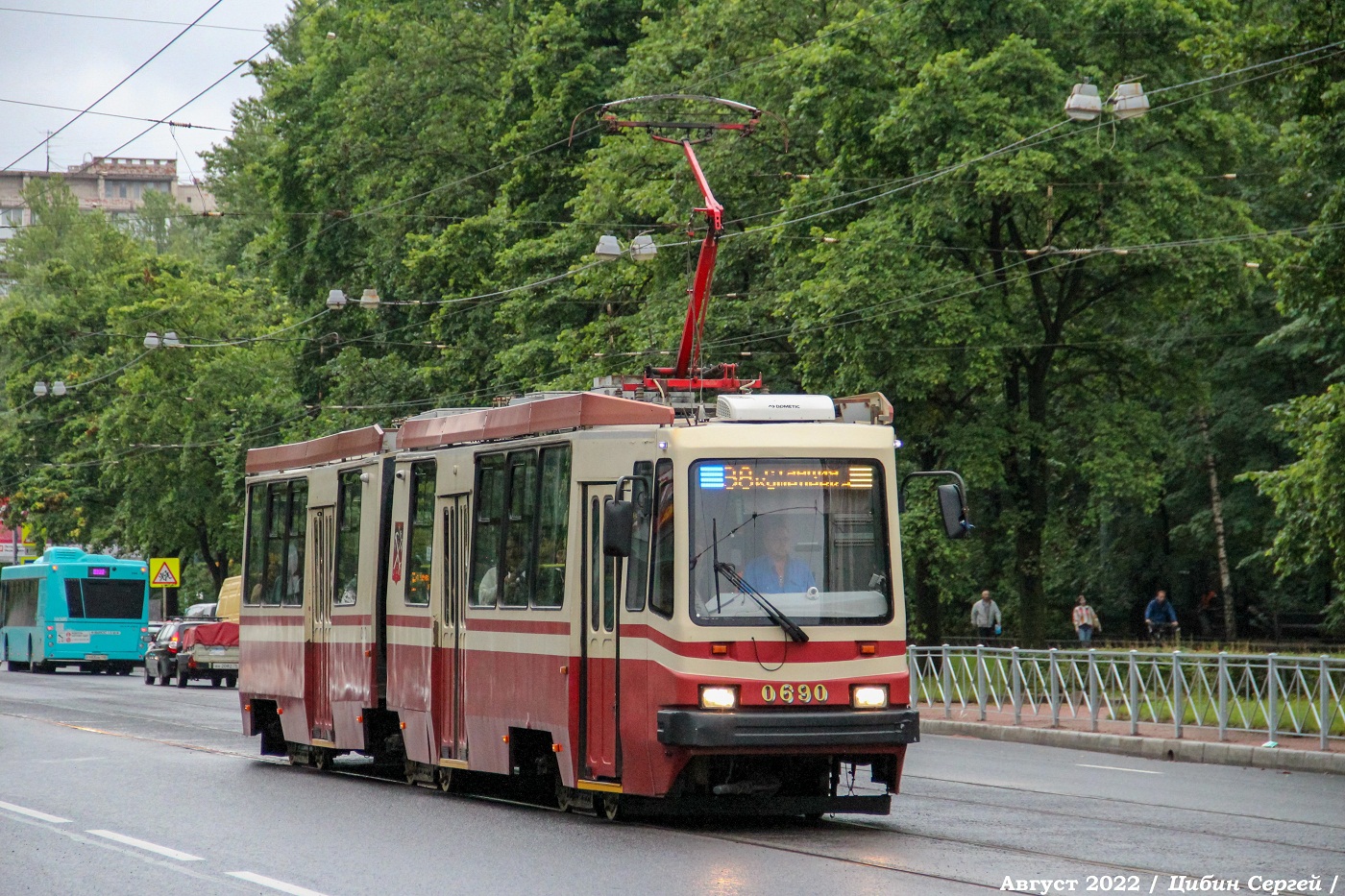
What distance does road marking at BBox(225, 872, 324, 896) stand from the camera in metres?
10.2

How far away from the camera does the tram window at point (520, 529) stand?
1491 cm

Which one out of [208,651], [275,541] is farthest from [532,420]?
[208,651]

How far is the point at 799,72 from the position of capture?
118ft

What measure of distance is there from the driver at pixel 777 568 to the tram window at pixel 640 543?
747 mm

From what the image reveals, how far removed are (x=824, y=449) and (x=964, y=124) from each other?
68.6ft

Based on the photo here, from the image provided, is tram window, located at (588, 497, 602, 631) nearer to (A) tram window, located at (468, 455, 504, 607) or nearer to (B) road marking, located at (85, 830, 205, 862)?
(A) tram window, located at (468, 455, 504, 607)

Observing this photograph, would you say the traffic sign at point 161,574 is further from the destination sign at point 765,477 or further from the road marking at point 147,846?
the destination sign at point 765,477

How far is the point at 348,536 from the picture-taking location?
→ 733 inches

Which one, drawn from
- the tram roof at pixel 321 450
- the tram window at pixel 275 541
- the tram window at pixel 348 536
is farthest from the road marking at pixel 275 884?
the tram window at pixel 275 541

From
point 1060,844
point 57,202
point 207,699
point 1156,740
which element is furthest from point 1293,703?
point 57,202

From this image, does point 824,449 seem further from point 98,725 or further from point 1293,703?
point 98,725

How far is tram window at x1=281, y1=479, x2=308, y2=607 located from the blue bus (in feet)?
115

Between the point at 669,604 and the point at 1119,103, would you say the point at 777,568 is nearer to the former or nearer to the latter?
the point at 669,604

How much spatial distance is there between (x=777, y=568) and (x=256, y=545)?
9772 mm
